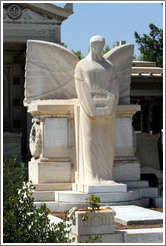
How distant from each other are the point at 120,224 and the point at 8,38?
15.4m

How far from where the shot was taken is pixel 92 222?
33.9 feet

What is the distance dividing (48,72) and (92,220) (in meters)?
5.72

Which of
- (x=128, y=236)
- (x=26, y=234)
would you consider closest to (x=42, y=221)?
(x=26, y=234)

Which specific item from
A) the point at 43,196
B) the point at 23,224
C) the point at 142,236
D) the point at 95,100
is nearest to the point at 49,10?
the point at 95,100

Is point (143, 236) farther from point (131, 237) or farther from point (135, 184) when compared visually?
point (135, 184)

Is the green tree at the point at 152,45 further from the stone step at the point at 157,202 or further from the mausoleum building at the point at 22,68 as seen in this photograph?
the stone step at the point at 157,202

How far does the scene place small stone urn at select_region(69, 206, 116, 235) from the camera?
10242 mm

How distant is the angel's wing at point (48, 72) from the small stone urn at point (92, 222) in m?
5.23

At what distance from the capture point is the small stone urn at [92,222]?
10.2 metres

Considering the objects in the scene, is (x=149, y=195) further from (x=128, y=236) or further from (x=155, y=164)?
(x=155, y=164)

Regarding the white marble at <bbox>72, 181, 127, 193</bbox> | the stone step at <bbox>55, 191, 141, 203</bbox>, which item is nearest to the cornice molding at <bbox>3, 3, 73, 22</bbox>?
the stone step at <bbox>55, 191, 141, 203</bbox>

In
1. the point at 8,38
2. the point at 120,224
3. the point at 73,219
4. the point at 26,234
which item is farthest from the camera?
the point at 8,38

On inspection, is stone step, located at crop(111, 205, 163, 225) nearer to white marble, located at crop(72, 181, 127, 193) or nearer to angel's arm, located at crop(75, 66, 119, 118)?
white marble, located at crop(72, 181, 127, 193)

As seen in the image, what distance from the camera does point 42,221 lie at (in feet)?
29.3
